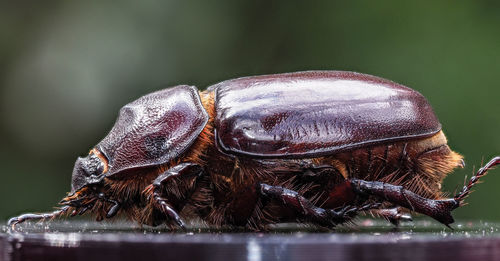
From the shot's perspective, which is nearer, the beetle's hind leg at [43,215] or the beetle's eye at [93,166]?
the beetle's hind leg at [43,215]

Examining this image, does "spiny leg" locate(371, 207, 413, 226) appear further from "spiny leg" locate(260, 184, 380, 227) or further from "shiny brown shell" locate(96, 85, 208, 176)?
"shiny brown shell" locate(96, 85, 208, 176)

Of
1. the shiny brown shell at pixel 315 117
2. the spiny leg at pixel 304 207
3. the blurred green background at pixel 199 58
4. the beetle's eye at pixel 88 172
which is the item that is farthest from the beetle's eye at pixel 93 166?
the blurred green background at pixel 199 58

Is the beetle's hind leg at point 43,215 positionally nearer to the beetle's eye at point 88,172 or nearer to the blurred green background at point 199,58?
the beetle's eye at point 88,172

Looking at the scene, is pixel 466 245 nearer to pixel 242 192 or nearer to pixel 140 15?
pixel 242 192

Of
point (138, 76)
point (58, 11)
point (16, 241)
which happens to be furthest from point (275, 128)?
point (58, 11)

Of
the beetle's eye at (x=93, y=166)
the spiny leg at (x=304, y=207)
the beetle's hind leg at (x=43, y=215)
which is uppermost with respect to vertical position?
the beetle's eye at (x=93, y=166)
